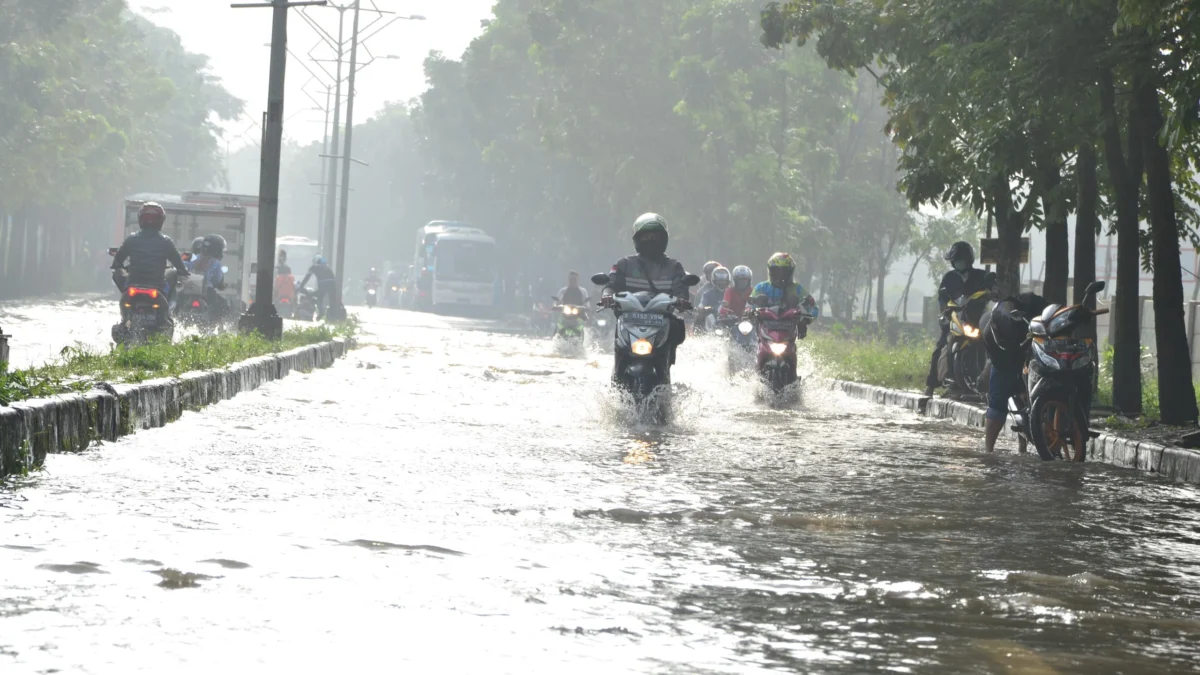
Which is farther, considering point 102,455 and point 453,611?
point 102,455

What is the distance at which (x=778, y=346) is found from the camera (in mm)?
16953

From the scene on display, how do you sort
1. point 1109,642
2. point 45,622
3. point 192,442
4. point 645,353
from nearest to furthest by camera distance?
point 45,622
point 1109,642
point 192,442
point 645,353

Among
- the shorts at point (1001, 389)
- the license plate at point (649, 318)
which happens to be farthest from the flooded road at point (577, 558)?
the license plate at point (649, 318)

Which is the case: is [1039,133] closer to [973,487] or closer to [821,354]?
[973,487]

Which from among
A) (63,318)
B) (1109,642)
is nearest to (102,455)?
(1109,642)

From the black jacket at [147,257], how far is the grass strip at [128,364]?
84 cm

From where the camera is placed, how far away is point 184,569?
18.8ft

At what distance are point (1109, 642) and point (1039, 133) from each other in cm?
1044

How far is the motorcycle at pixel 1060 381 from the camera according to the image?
11.4m

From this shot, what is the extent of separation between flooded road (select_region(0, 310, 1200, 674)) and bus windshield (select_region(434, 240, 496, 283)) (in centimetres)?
5653

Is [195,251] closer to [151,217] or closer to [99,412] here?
[151,217]

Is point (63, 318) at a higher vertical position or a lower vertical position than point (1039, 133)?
lower

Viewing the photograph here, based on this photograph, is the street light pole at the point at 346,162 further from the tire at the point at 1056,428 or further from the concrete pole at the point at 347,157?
the tire at the point at 1056,428

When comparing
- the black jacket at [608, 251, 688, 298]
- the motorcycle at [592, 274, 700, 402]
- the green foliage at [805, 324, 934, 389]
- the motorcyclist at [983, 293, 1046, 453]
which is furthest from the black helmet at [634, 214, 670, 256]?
the green foliage at [805, 324, 934, 389]
